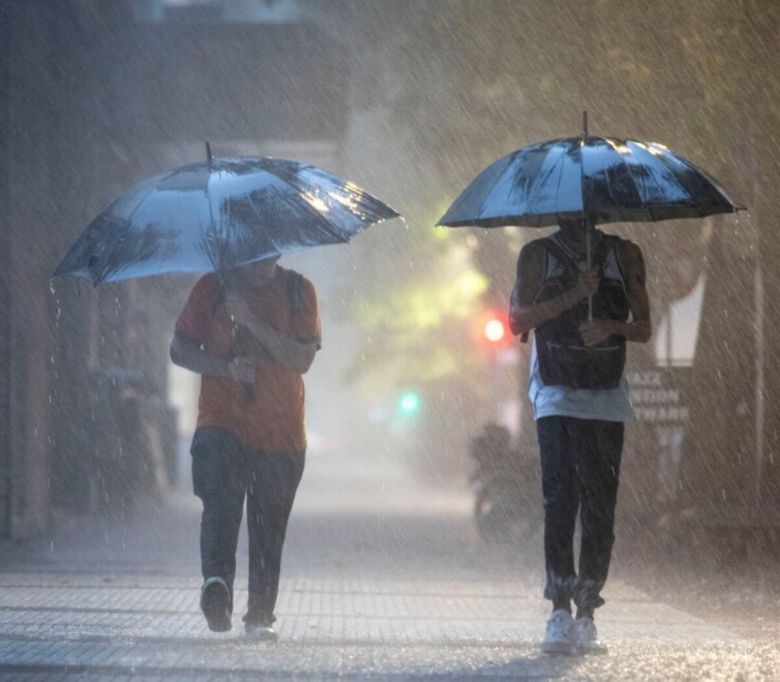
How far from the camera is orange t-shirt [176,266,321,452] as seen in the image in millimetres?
7316

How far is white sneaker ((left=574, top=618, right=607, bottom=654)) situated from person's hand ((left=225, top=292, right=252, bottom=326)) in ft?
5.74

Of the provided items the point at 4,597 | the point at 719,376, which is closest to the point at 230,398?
the point at 4,597

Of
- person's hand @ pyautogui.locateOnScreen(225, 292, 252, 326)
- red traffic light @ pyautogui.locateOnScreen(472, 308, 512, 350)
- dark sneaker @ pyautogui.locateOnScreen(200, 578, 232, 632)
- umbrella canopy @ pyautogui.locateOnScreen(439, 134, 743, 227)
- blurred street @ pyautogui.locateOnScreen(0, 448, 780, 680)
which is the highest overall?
umbrella canopy @ pyautogui.locateOnScreen(439, 134, 743, 227)

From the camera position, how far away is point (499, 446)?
17.5 meters

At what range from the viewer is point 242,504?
740 centimetres

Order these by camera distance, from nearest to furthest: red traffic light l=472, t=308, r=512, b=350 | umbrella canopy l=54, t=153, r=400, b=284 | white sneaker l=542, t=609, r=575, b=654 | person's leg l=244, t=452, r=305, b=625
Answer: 1. umbrella canopy l=54, t=153, r=400, b=284
2. white sneaker l=542, t=609, r=575, b=654
3. person's leg l=244, t=452, r=305, b=625
4. red traffic light l=472, t=308, r=512, b=350

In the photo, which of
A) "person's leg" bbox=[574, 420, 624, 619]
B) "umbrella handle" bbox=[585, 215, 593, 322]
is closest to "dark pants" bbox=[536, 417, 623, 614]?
"person's leg" bbox=[574, 420, 624, 619]

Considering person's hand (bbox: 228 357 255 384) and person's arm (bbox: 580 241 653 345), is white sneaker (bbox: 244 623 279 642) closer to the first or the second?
person's hand (bbox: 228 357 255 384)

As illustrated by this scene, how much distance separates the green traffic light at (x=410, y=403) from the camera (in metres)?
40.5

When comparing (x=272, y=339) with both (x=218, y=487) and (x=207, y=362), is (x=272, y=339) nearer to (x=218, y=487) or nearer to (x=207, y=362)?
(x=207, y=362)

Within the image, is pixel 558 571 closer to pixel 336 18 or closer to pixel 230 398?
pixel 230 398

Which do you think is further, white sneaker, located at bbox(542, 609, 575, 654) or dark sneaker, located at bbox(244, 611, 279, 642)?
dark sneaker, located at bbox(244, 611, 279, 642)

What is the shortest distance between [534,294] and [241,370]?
3.90ft

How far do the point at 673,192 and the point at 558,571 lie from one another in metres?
1.54
